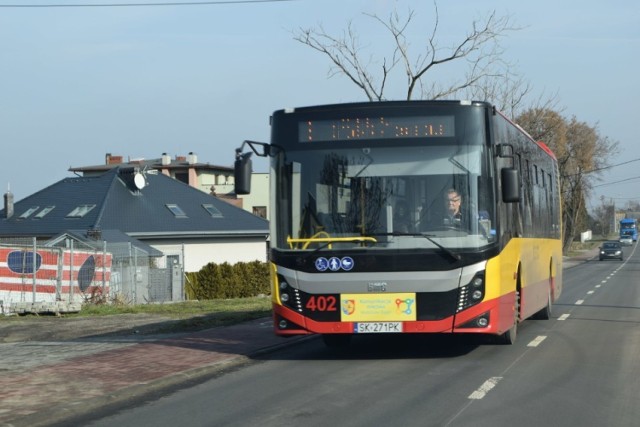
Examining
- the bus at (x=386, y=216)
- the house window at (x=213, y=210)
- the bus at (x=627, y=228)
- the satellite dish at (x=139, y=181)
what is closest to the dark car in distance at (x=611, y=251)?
the house window at (x=213, y=210)

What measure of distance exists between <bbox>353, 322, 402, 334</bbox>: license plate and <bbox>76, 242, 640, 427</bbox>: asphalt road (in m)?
0.46

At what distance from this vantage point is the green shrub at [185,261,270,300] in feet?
122

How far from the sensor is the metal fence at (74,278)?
24.0 m

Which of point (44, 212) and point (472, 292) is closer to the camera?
point (472, 292)

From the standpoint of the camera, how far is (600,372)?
10953mm

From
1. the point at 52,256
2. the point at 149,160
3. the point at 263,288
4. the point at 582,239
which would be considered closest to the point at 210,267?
the point at 263,288

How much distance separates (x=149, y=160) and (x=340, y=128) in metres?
84.7

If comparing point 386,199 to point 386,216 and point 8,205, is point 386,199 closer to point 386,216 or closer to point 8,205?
point 386,216

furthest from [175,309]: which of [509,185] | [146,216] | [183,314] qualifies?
[146,216]

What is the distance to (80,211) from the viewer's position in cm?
5022

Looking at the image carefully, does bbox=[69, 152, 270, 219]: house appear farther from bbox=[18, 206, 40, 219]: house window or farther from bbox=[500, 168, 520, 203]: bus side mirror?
bbox=[500, 168, 520, 203]: bus side mirror

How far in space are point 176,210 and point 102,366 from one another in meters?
40.4

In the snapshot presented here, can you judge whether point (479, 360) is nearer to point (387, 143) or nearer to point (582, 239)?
point (387, 143)

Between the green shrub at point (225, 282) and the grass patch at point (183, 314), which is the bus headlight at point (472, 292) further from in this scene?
the green shrub at point (225, 282)
